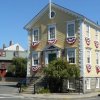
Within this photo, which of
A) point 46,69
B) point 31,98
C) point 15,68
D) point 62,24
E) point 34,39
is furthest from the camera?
point 15,68

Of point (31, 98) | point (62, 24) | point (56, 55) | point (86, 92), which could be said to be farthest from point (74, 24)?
point (31, 98)

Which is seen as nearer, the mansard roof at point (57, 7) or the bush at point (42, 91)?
the bush at point (42, 91)

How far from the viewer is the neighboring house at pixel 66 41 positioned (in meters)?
39.5

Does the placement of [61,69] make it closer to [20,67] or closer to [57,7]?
[57,7]

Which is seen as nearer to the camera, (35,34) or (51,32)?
(51,32)

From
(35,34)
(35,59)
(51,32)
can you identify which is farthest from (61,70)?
(35,34)

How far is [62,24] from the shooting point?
41125mm

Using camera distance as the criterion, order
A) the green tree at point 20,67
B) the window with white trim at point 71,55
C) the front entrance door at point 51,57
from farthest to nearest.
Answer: the green tree at point 20,67 < the front entrance door at point 51,57 < the window with white trim at point 71,55

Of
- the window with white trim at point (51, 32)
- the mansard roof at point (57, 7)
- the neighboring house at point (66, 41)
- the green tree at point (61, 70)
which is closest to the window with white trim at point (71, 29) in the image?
the neighboring house at point (66, 41)

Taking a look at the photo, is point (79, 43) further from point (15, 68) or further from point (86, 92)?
point (15, 68)

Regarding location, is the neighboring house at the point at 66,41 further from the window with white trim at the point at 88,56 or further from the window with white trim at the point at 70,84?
the window with white trim at the point at 70,84

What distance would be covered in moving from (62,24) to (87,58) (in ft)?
16.2

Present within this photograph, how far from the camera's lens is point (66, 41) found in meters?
40.4

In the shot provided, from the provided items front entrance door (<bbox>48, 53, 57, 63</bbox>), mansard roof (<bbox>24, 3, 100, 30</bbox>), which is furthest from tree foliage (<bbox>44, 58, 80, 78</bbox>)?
mansard roof (<bbox>24, 3, 100, 30</bbox>)
